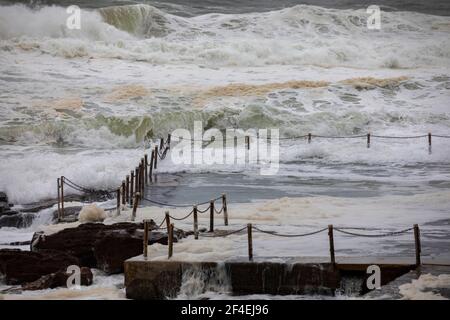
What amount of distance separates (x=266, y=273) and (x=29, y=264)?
237 centimetres

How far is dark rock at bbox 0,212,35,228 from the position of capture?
9.95 metres

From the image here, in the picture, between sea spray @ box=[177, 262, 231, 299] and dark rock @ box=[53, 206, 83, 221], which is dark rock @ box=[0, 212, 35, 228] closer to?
dark rock @ box=[53, 206, 83, 221]

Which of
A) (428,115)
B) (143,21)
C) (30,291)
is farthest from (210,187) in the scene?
(143,21)

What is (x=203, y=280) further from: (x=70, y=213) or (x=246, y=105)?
(x=246, y=105)

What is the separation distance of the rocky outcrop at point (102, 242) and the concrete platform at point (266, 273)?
2.61 feet

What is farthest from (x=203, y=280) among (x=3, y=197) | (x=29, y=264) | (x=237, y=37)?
(x=237, y=37)

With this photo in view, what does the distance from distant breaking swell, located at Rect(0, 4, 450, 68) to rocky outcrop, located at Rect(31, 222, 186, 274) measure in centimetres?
1574

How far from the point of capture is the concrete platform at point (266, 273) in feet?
21.2

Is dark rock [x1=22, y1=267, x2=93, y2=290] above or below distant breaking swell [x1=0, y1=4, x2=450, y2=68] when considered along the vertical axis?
below

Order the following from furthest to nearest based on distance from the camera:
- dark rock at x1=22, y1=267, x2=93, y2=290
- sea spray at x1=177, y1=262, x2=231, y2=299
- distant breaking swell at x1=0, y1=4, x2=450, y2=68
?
distant breaking swell at x1=0, y1=4, x2=450, y2=68 < dark rock at x1=22, y1=267, x2=93, y2=290 < sea spray at x1=177, y1=262, x2=231, y2=299

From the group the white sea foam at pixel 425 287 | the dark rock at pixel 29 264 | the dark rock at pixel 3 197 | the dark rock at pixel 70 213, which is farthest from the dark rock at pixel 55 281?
the dark rock at pixel 3 197

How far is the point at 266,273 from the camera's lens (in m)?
6.57

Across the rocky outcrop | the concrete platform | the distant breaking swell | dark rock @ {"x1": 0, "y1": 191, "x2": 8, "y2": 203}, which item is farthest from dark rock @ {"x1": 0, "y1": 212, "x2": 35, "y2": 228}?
the distant breaking swell
